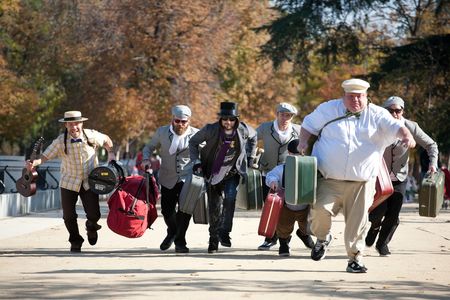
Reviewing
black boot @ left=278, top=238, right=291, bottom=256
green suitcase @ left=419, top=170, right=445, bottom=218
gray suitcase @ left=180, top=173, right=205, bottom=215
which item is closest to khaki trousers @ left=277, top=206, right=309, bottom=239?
black boot @ left=278, top=238, right=291, bottom=256

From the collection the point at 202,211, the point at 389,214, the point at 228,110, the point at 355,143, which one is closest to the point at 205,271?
the point at 355,143

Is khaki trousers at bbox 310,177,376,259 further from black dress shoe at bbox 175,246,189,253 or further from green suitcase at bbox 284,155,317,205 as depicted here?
black dress shoe at bbox 175,246,189,253

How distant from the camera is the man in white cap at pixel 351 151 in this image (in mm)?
12000

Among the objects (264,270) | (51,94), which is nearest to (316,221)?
(264,270)

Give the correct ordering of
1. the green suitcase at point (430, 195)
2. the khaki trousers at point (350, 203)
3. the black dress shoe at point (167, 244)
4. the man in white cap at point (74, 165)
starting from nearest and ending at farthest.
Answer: the khaki trousers at point (350, 203) < the green suitcase at point (430, 195) < the man in white cap at point (74, 165) < the black dress shoe at point (167, 244)

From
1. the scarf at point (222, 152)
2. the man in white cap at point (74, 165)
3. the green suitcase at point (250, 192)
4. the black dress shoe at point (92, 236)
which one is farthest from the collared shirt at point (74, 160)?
the green suitcase at point (250, 192)

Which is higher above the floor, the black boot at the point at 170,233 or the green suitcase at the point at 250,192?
the green suitcase at the point at 250,192

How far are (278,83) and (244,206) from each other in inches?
1884

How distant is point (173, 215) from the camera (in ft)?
50.4

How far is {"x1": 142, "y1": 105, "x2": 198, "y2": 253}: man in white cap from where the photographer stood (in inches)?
600

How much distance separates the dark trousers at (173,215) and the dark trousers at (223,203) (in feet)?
1.35

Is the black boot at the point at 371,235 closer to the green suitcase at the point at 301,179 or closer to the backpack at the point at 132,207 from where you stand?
the backpack at the point at 132,207

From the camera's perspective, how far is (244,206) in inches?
594

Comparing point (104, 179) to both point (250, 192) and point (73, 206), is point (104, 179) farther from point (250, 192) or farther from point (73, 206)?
point (250, 192)
